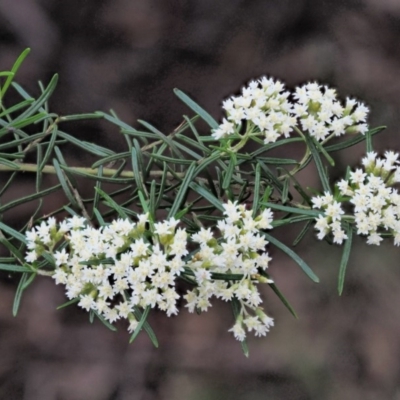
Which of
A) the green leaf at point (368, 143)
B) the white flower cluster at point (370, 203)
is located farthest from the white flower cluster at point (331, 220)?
the green leaf at point (368, 143)

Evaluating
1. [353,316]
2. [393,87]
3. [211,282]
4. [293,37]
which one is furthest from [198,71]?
[211,282]

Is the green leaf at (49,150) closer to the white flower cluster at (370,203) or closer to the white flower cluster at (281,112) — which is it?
the white flower cluster at (281,112)

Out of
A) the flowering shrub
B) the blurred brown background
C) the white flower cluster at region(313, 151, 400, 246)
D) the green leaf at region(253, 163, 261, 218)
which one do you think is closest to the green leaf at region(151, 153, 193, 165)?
the flowering shrub

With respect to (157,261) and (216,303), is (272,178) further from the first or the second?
(216,303)

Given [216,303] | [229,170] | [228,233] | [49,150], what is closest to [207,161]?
[229,170]

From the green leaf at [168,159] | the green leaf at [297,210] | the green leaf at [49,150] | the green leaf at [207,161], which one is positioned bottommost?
the green leaf at [49,150]

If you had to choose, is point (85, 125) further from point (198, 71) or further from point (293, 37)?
point (293, 37)
